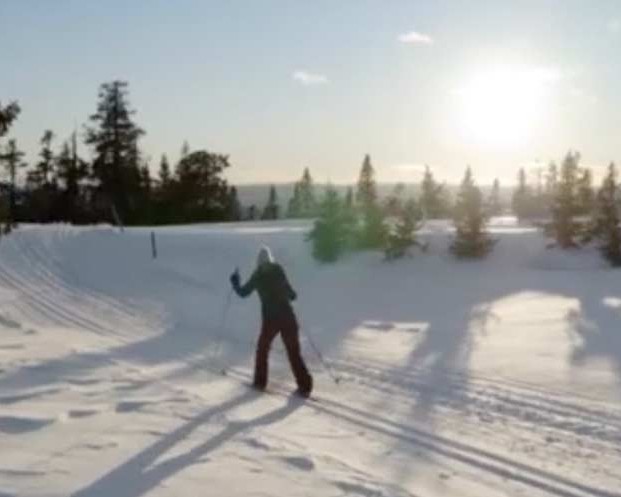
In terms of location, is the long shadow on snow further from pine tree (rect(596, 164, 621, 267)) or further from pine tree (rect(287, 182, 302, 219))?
pine tree (rect(287, 182, 302, 219))

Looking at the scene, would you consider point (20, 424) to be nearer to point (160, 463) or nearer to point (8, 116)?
point (160, 463)

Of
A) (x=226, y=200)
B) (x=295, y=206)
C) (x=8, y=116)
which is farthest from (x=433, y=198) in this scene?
(x=8, y=116)

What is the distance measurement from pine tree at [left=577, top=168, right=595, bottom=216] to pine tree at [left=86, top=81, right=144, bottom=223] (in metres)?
32.3

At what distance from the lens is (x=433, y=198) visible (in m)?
56.0

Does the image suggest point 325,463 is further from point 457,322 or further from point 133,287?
point 133,287

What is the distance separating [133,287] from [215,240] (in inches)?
240

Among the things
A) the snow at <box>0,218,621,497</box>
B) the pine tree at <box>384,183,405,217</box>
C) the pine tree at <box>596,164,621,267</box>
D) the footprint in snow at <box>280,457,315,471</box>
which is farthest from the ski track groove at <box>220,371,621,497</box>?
the pine tree at <box>384,183,405,217</box>

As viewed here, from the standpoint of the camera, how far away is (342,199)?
87.7 feet

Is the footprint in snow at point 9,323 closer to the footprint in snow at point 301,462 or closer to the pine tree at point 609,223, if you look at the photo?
the footprint in snow at point 301,462

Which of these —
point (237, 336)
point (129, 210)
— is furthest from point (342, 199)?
point (129, 210)

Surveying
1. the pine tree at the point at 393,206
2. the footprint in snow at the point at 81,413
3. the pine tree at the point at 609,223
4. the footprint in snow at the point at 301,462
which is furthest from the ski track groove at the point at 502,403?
the pine tree at the point at 393,206

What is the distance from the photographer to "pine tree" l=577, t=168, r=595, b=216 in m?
27.4

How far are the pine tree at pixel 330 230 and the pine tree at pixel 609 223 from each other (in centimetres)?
749

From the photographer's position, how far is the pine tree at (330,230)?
25.9 metres
